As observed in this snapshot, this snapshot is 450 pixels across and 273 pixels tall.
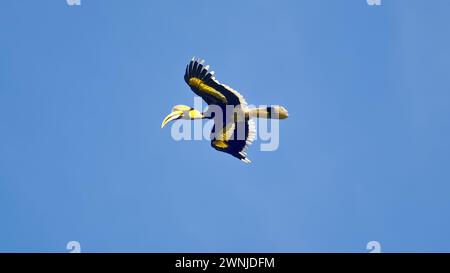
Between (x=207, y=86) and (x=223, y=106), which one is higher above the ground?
(x=207, y=86)

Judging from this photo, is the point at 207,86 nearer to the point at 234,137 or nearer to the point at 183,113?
the point at 183,113

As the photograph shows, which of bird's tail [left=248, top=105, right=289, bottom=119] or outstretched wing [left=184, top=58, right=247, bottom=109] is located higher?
outstretched wing [left=184, top=58, right=247, bottom=109]

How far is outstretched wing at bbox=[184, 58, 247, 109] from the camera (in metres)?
31.2

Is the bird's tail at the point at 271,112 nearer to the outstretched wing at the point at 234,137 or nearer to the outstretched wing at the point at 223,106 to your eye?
the outstretched wing at the point at 223,106

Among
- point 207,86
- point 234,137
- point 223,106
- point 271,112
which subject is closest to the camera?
point 207,86

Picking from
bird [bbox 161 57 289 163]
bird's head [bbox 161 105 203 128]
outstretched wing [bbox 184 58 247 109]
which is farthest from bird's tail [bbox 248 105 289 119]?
bird's head [bbox 161 105 203 128]

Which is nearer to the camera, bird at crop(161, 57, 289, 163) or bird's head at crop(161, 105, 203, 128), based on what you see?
bird at crop(161, 57, 289, 163)

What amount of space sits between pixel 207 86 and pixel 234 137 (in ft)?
7.49

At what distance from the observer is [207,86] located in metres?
31.4

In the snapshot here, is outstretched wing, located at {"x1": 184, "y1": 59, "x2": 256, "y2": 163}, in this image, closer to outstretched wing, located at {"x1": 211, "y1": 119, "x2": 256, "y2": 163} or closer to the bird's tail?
outstretched wing, located at {"x1": 211, "y1": 119, "x2": 256, "y2": 163}

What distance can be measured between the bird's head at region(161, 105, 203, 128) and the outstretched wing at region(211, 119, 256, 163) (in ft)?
2.79

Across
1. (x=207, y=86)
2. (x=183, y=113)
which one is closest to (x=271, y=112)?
(x=207, y=86)

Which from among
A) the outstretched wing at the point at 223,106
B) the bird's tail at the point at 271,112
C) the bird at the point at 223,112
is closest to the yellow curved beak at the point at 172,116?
the bird at the point at 223,112

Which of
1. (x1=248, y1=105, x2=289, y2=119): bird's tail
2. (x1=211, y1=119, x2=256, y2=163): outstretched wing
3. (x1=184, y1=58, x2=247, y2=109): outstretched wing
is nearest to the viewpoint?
(x1=184, y1=58, x2=247, y2=109): outstretched wing
